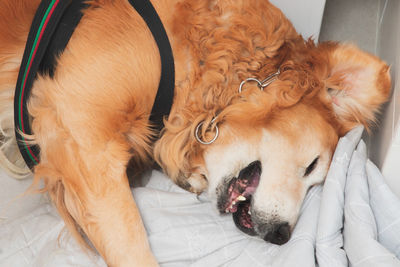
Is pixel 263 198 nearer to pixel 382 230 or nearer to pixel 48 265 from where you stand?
pixel 382 230

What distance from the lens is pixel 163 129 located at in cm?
177

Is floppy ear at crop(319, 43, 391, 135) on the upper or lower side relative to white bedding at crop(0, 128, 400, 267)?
upper

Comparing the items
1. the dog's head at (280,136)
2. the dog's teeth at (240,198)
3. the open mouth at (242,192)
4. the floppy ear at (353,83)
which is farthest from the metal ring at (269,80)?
the dog's teeth at (240,198)

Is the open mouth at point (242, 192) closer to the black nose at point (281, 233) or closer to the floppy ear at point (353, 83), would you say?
the black nose at point (281, 233)

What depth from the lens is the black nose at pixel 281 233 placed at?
5.38ft

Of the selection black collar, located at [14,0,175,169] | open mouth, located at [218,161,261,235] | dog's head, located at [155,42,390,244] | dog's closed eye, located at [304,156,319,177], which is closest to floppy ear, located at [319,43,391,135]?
dog's head, located at [155,42,390,244]

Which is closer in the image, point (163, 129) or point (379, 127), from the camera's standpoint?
point (163, 129)

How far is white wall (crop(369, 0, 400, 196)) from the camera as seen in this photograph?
1.60m

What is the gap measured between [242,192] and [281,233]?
0.22 meters

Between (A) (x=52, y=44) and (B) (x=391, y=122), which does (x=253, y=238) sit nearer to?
(B) (x=391, y=122)

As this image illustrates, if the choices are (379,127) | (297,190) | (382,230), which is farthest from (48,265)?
(379,127)

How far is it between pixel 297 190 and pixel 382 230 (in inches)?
12.7

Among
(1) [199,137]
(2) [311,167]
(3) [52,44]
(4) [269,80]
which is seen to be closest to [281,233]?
(2) [311,167]

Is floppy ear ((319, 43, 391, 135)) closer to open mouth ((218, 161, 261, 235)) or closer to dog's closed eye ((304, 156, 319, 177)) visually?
dog's closed eye ((304, 156, 319, 177))
